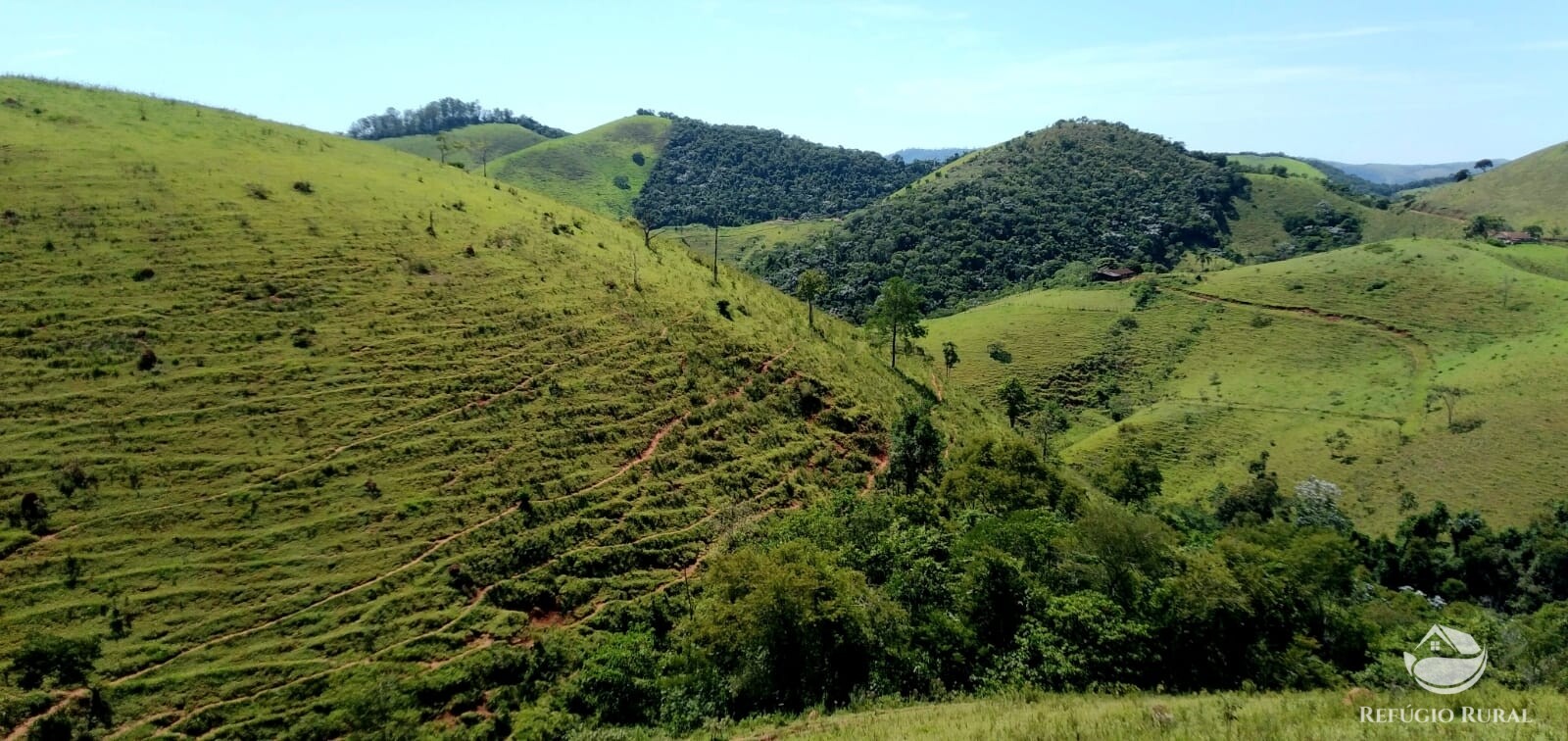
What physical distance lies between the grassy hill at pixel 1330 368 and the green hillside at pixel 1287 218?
49211 millimetres

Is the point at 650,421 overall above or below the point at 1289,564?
above

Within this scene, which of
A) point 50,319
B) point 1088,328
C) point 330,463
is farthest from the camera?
point 1088,328

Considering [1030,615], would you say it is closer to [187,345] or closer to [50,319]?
[187,345]

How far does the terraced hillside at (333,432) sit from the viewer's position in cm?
2352

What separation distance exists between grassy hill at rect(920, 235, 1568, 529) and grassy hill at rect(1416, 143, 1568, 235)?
67.1 meters

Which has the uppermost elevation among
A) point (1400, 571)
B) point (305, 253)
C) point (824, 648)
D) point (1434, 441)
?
point (305, 253)

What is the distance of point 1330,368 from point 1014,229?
90514mm

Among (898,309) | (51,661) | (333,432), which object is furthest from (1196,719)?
(898,309)

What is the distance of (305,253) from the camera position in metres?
43.7

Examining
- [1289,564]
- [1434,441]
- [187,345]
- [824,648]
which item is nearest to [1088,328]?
[1434,441]

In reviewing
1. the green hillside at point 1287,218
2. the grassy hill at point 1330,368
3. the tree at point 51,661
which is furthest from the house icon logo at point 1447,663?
the green hillside at point 1287,218

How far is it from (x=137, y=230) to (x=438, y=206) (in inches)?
726

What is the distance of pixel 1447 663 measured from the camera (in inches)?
808

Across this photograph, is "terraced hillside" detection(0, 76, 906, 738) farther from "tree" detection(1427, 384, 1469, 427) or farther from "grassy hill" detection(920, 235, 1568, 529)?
"tree" detection(1427, 384, 1469, 427)
